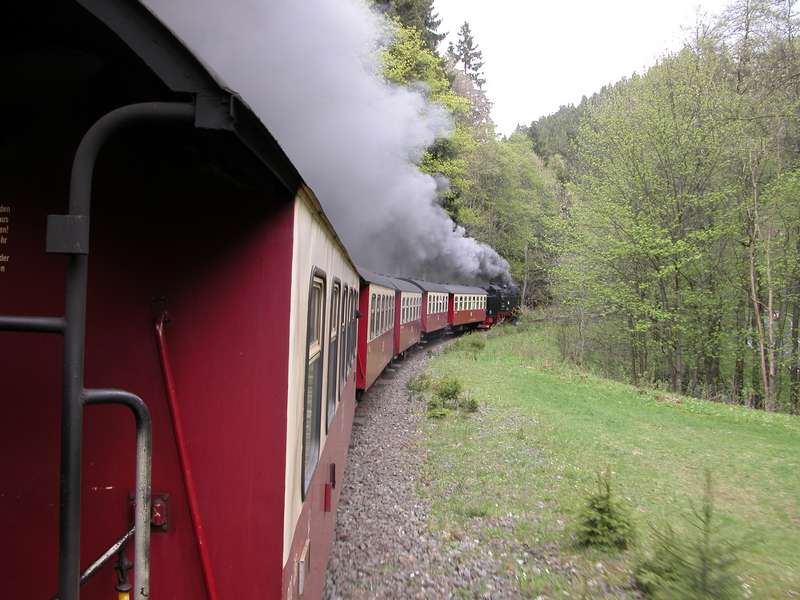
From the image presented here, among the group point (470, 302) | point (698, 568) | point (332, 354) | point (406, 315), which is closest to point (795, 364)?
point (406, 315)

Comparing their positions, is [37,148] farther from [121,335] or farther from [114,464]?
[114,464]

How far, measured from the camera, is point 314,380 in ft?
10.5

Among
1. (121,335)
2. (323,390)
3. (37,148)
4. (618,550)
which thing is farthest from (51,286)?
(618,550)

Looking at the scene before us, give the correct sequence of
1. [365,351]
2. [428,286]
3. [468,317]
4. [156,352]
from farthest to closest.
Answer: [468,317] → [428,286] → [365,351] → [156,352]

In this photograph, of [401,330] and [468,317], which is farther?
[468,317]

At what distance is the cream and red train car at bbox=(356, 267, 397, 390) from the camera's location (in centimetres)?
1027

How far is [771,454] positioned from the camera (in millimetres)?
10570

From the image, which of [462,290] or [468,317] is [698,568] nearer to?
[462,290]

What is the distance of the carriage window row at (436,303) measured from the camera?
2251 centimetres

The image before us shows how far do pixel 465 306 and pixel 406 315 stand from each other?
488 inches

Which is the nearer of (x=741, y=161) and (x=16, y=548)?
(x=16, y=548)

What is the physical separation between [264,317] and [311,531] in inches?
65.4

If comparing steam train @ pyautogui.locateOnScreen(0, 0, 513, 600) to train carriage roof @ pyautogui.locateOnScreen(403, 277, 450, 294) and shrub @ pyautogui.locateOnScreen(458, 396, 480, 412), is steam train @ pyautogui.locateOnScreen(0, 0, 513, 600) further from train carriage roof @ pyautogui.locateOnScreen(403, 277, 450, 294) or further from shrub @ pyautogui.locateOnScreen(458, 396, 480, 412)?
train carriage roof @ pyautogui.locateOnScreen(403, 277, 450, 294)

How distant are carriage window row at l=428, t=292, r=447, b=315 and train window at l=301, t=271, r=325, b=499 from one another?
18641 mm
